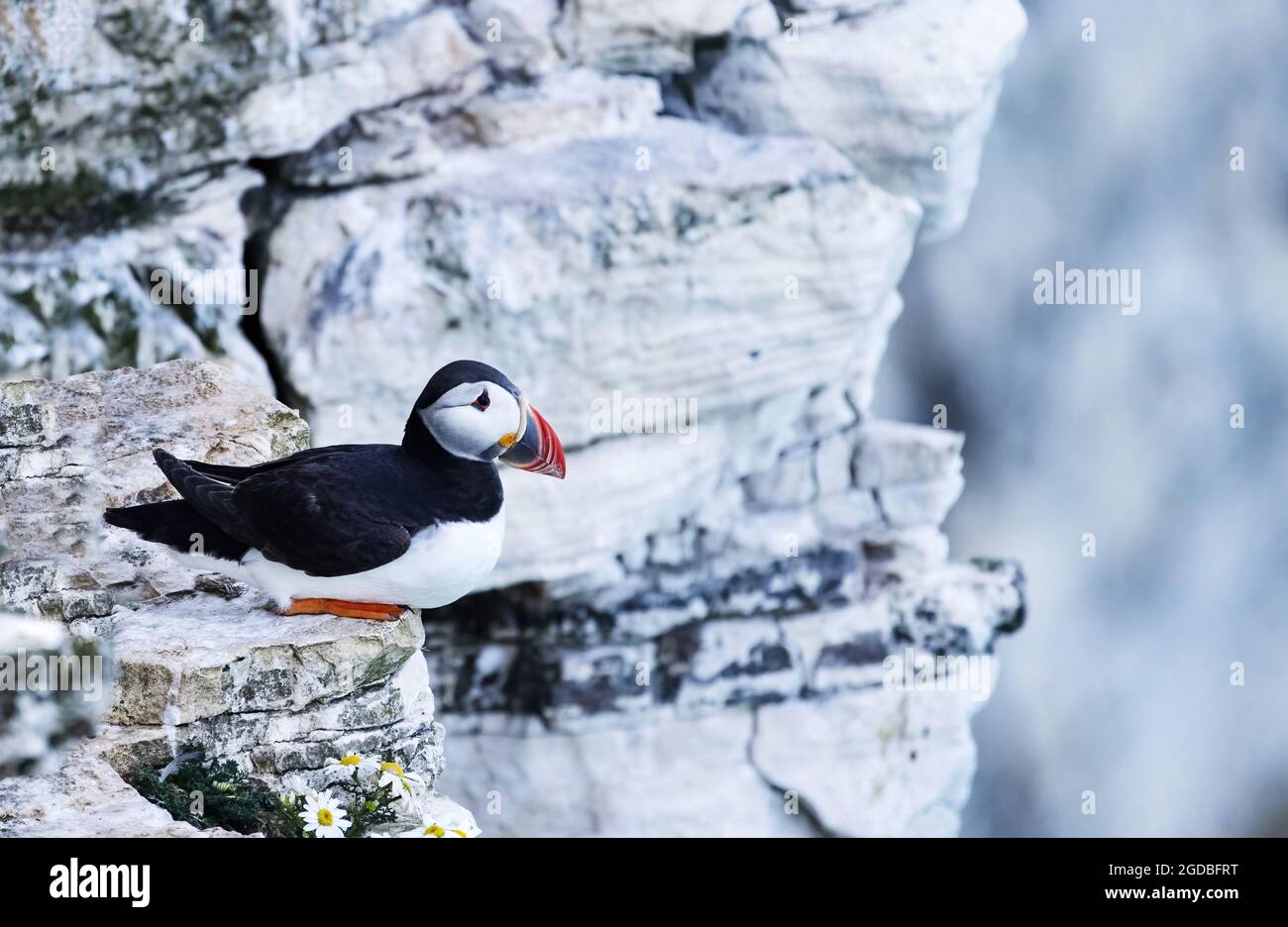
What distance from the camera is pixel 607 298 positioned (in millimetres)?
8367

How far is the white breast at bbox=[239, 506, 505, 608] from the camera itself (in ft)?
12.0

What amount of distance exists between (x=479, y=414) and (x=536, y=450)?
0.54 ft

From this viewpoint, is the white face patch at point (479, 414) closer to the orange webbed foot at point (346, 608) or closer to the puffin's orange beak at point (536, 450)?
the puffin's orange beak at point (536, 450)

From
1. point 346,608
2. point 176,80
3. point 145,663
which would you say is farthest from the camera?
point 176,80

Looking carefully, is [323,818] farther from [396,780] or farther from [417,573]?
[417,573]

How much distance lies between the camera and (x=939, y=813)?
1058cm

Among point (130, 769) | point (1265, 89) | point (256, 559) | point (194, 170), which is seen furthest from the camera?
point (1265, 89)

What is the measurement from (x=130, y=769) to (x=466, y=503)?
97cm

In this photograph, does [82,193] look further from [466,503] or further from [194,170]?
[466,503]

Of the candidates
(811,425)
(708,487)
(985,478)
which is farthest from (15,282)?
(985,478)

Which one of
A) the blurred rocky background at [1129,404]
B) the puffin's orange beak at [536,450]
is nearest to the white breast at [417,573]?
the puffin's orange beak at [536,450]

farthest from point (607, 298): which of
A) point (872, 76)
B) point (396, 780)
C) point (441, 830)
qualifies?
point (441, 830)

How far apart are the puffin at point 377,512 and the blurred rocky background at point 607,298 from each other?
2.91 meters

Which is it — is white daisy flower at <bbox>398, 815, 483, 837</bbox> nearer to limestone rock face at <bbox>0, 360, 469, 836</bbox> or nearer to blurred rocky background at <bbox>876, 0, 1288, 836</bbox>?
limestone rock face at <bbox>0, 360, 469, 836</bbox>
